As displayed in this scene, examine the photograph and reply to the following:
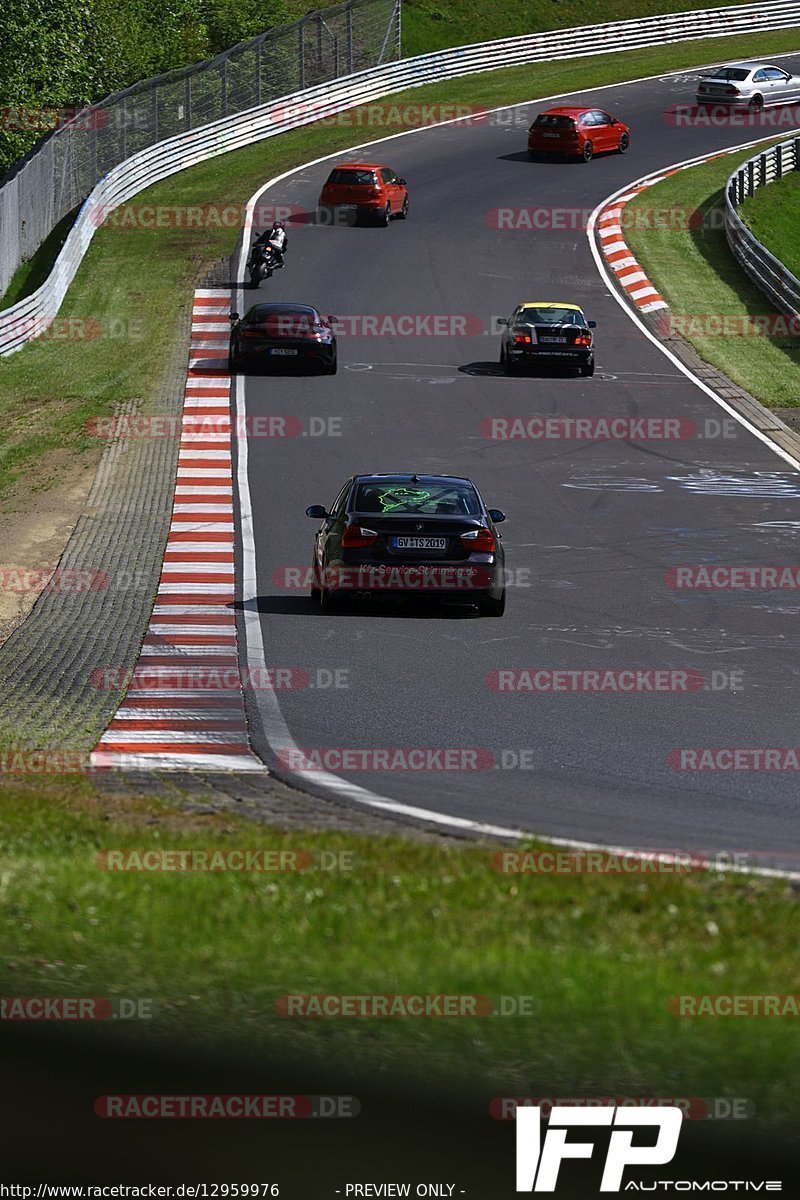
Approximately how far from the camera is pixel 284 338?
3281cm

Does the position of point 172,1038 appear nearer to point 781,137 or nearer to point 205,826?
point 205,826

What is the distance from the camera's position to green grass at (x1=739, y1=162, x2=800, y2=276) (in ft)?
157

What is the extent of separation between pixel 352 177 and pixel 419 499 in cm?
3097

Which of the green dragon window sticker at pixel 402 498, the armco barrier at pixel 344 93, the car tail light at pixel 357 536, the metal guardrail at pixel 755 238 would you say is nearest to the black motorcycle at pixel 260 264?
the armco barrier at pixel 344 93

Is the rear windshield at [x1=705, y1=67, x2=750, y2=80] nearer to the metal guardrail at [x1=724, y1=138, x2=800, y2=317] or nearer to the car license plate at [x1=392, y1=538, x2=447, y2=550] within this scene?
the metal guardrail at [x1=724, y1=138, x2=800, y2=317]

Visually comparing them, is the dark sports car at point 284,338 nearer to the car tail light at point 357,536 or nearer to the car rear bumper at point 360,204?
the car rear bumper at point 360,204

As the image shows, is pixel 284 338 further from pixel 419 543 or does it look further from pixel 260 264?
pixel 419 543

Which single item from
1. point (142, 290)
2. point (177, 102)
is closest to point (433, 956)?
point (142, 290)

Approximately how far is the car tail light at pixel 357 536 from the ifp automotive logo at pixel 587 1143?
11.7m

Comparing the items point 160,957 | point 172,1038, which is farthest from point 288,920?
point 172,1038

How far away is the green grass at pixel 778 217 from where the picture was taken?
47.9 m

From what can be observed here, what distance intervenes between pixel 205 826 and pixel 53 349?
28177 mm

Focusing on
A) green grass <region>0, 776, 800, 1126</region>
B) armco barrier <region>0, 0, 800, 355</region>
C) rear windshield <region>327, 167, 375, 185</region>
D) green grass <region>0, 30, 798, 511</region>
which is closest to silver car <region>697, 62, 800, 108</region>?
green grass <region>0, 30, 798, 511</region>

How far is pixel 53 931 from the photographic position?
272 inches
